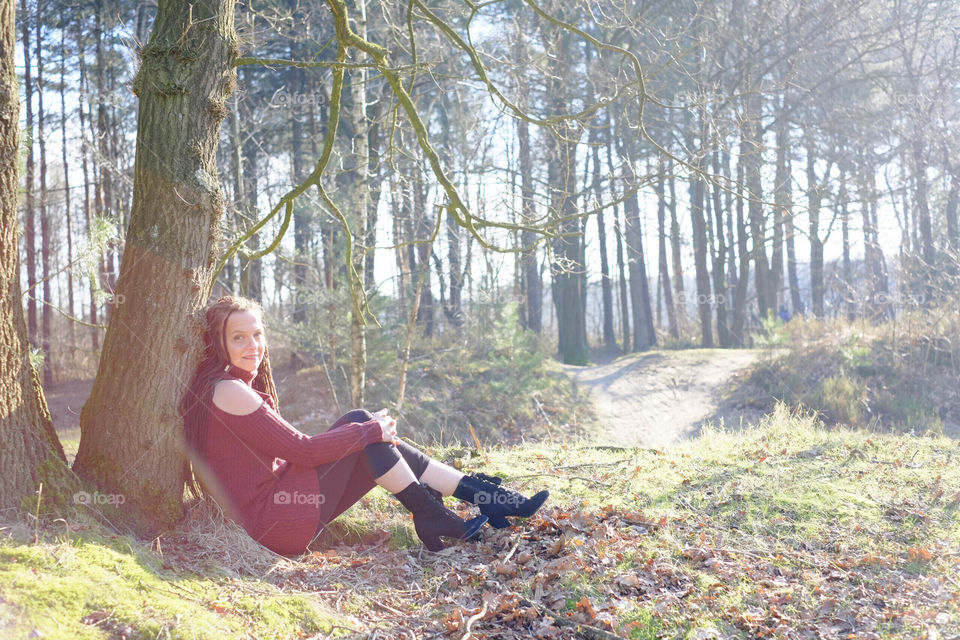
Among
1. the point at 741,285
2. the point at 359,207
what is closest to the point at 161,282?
the point at 359,207

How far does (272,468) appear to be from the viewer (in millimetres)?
3748

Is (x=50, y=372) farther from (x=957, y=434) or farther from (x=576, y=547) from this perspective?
(x=957, y=434)

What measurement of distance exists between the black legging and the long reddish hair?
0.66 m

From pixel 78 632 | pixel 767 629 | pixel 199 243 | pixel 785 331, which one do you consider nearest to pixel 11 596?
pixel 78 632

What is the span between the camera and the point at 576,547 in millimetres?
3715

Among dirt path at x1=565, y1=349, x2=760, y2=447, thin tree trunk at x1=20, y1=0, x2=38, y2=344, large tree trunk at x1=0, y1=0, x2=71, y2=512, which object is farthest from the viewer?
thin tree trunk at x1=20, y1=0, x2=38, y2=344

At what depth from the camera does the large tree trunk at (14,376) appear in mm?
3098

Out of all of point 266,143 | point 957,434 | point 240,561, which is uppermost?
point 266,143

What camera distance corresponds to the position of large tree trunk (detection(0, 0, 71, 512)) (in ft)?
10.2

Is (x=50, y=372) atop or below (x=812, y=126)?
below

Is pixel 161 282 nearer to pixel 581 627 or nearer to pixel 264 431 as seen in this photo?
pixel 264 431

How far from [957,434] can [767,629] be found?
10.5 m

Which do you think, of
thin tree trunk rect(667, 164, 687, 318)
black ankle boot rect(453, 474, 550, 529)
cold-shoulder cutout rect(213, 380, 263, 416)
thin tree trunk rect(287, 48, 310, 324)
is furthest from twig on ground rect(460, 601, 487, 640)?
thin tree trunk rect(667, 164, 687, 318)

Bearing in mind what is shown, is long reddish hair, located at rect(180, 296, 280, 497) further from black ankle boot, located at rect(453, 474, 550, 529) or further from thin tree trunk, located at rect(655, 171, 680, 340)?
thin tree trunk, located at rect(655, 171, 680, 340)
